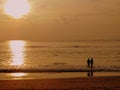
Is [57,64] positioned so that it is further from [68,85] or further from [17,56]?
[68,85]

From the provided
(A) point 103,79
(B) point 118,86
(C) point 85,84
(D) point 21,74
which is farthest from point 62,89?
(D) point 21,74

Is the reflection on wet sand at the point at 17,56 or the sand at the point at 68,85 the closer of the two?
the sand at the point at 68,85

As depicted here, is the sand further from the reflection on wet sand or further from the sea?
the reflection on wet sand

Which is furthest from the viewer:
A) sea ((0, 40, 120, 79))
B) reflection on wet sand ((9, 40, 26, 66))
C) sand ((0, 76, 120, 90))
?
reflection on wet sand ((9, 40, 26, 66))

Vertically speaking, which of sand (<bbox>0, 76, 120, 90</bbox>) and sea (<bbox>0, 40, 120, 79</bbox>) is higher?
sea (<bbox>0, 40, 120, 79</bbox>)

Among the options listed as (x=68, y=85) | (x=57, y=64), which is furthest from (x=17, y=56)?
(x=68, y=85)

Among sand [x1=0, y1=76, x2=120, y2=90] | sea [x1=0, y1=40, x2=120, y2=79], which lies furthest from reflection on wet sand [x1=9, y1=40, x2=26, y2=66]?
sand [x1=0, y1=76, x2=120, y2=90]

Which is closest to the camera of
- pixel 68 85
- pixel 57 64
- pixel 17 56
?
pixel 68 85

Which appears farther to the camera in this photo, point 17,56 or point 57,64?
point 17,56

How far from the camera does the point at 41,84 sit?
931 cm

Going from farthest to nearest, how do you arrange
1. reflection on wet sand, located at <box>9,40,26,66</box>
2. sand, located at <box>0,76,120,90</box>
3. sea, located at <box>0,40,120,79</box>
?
reflection on wet sand, located at <box>9,40,26,66</box> < sea, located at <box>0,40,120,79</box> < sand, located at <box>0,76,120,90</box>

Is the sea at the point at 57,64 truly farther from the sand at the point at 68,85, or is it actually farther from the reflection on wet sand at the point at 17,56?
the sand at the point at 68,85

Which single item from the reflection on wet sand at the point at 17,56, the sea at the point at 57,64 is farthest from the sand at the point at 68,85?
the reflection on wet sand at the point at 17,56

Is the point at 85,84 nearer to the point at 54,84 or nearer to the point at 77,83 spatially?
the point at 77,83
